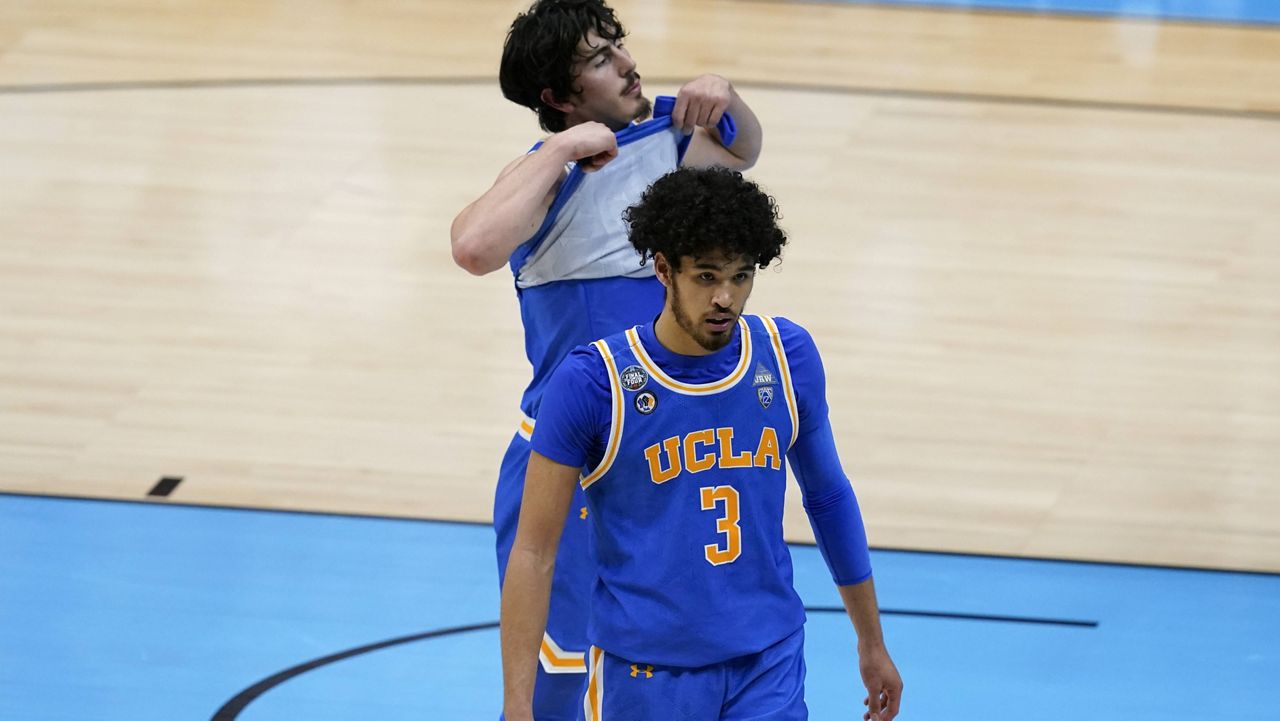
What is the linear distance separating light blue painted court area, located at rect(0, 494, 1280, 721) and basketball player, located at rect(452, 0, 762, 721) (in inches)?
52.1

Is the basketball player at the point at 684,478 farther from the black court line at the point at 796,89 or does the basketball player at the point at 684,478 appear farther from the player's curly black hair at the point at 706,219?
the black court line at the point at 796,89

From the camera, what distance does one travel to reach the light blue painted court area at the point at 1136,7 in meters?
11.8

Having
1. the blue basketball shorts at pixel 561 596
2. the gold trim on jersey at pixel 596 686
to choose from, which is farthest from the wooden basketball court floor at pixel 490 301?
the gold trim on jersey at pixel 596 686

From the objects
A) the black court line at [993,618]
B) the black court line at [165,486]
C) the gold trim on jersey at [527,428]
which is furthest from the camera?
the black court line at [165,486]

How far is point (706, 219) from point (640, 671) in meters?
0.76

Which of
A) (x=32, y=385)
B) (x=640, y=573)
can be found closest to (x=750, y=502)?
(x=640, y=573)

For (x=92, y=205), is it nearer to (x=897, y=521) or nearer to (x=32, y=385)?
(x=32, y=385)

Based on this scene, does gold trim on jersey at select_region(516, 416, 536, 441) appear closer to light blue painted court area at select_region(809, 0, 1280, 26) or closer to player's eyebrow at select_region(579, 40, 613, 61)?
player's eyebrow at select_region(579, 40, 613, 61)

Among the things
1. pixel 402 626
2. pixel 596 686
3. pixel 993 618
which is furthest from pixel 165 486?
pixel 596 686

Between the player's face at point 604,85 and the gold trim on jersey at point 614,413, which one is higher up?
Result: the player's face at point 604,85

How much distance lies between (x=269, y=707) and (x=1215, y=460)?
11.0 feet

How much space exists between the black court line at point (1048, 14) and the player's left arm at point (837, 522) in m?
9.03

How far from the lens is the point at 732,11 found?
11805 millimetres

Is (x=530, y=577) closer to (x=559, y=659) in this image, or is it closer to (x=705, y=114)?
(x=559, y=659)
